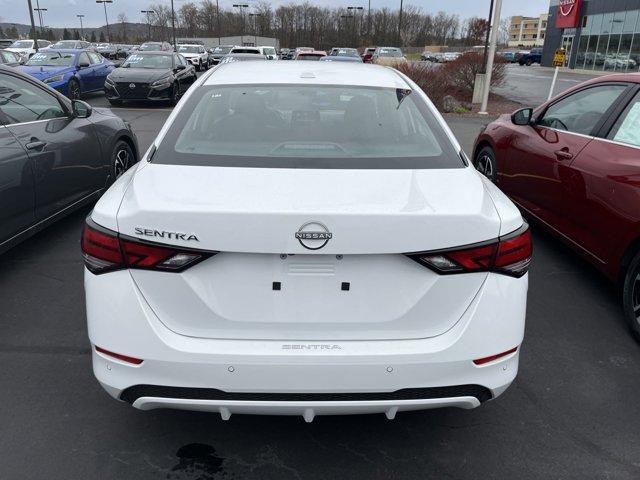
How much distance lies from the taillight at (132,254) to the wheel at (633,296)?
9.62 ft

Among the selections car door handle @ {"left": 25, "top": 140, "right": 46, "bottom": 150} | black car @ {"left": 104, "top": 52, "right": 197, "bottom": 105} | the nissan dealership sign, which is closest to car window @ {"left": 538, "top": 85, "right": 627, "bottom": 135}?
car door handle @ {"left": 25, "top": 140, "right": 46, "bottom": 150}

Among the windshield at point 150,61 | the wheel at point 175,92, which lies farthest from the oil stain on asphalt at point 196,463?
the windshield at point 150,61

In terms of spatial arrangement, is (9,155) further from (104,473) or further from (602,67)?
(602,67)

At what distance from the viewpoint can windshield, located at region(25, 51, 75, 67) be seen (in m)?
16.7

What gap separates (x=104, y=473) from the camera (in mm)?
2424

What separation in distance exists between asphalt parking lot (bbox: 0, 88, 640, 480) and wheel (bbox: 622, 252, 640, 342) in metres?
0.12

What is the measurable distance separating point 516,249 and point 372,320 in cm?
63

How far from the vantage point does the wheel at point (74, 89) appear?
1633cm

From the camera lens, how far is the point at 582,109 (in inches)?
188

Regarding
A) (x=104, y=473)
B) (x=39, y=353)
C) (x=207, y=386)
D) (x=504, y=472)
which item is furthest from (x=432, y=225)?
(x=39, y=353)

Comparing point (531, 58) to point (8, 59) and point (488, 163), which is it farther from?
point (488, 163)

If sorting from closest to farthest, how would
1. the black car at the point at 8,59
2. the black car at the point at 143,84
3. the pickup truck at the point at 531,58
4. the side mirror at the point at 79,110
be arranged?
the side mirror at the point at 79,110
the black car at the point at 143,84
the black car at the point at 8,59
the pickup truck at the point at 531,58

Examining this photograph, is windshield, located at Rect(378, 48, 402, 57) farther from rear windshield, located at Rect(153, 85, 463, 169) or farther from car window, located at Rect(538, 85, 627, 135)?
rear windshield, located at Rect(153, 85, 463, 169)

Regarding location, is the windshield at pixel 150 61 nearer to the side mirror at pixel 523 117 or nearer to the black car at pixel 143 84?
the black car at pixel 143 84
